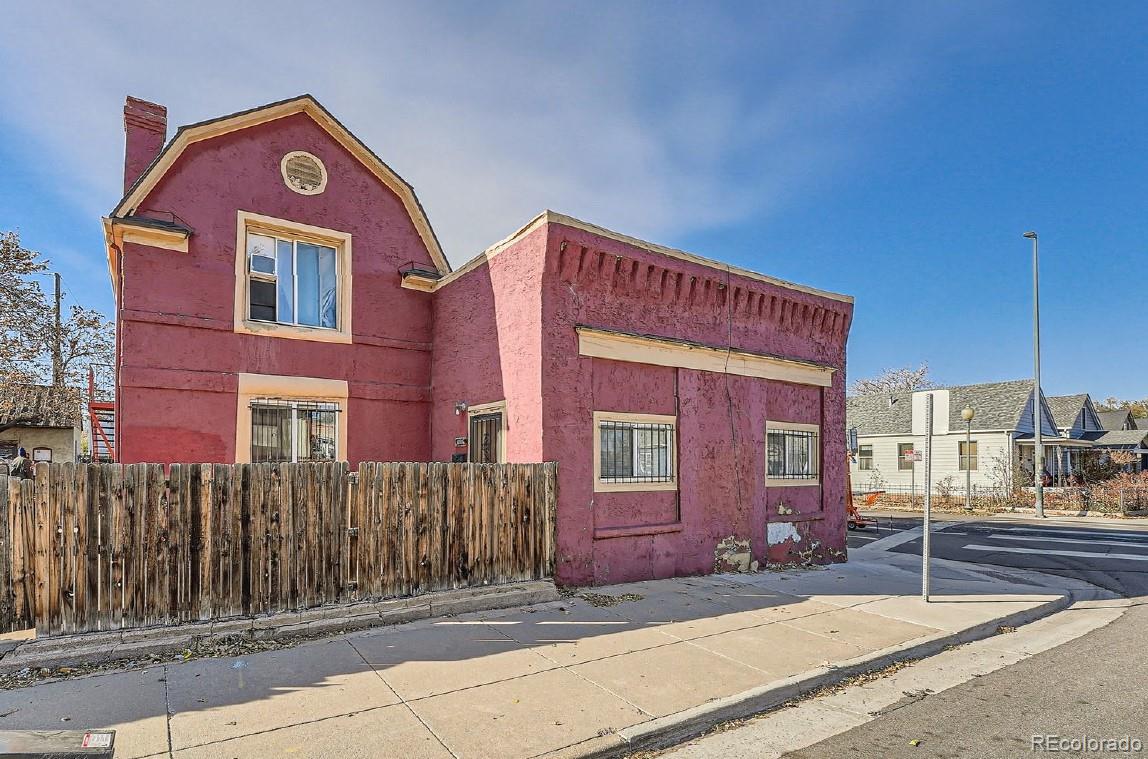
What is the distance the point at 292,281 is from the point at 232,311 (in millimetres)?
1133

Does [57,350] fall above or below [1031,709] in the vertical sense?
above

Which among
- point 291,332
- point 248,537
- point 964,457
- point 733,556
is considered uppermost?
point 291,332

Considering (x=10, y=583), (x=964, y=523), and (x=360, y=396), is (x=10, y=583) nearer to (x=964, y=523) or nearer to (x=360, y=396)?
(x=360, y=396)

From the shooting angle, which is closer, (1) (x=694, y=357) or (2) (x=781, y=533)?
(1) (x=694, y=357)

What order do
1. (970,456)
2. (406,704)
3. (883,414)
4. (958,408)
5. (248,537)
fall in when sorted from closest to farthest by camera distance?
(406,704)
(248,537)
(970,456)
(958,408)
(883,414)

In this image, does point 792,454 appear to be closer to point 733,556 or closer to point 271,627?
point 733,556

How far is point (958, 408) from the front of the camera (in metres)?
33.2

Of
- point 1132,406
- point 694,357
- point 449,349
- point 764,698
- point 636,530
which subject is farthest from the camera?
point 1132,406

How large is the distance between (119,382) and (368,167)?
541cm

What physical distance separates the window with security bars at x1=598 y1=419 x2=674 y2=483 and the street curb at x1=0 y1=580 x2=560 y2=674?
2051 millimetres

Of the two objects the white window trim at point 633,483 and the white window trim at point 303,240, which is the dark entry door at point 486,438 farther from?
the white window trim at point 303,240

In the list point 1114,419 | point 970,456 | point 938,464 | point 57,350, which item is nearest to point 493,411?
point 57,350

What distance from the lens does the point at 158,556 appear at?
6.23m

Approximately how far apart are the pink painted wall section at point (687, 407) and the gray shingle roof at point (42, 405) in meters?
21.0
